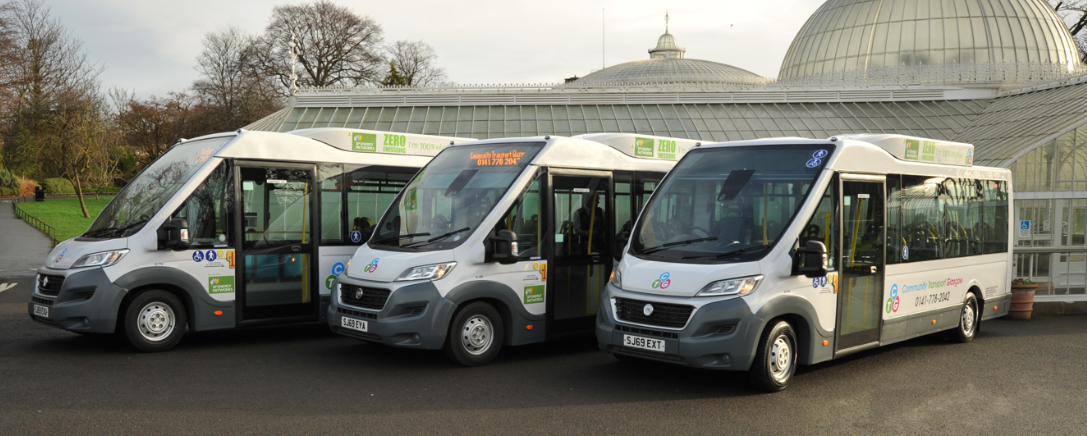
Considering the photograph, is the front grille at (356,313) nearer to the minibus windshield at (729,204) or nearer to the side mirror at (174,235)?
the side mirror at (174,235)

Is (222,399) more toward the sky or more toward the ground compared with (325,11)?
more toward the ground

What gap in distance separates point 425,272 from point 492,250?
78cm

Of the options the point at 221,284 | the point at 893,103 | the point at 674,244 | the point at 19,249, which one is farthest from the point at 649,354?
the point at 19,249

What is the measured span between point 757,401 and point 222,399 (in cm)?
481

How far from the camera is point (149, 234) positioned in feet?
30.4

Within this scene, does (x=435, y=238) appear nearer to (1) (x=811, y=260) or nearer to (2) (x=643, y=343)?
(2) (x=643, y=343)

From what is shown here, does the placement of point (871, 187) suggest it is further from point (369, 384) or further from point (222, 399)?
point (222, 399)

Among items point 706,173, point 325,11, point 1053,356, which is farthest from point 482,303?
point 325,11

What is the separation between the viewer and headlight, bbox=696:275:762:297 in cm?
729

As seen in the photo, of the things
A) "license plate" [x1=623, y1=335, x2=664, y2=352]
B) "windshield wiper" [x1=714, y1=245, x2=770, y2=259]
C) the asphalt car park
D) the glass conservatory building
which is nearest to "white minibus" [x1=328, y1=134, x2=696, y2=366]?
the asphalt car park

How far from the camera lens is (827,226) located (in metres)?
8.01

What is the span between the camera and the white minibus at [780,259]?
7344mm

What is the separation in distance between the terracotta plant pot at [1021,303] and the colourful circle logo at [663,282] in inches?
333

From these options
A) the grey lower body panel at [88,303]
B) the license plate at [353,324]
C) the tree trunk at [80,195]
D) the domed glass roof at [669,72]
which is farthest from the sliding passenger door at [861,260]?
the domed glass roof at [669,72]
